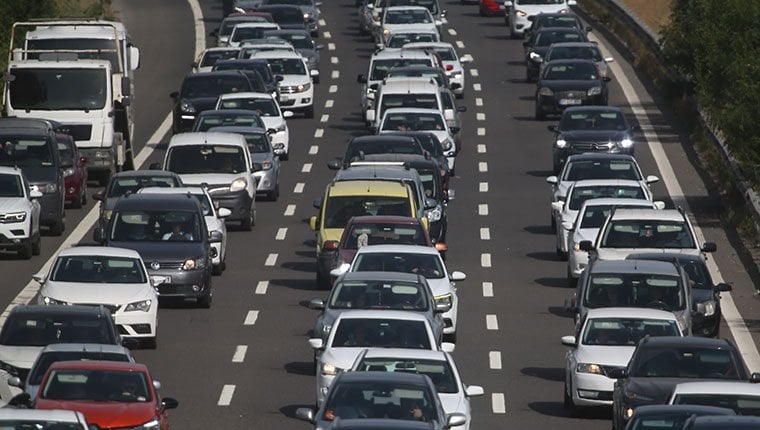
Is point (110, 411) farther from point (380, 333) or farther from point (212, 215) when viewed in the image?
point (212, 215)

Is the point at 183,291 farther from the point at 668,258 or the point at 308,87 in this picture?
the point at 308,87

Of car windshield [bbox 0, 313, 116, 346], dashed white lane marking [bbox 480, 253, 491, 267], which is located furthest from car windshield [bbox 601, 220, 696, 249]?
car windshield [bbox 0, 313, 116, 346]

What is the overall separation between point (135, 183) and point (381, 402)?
1967 centimetres

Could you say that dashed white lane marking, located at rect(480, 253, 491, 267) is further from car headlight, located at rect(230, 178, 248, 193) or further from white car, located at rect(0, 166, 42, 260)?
white car, located at rect(0, 166, 42, 260)

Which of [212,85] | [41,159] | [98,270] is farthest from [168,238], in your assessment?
[212,85]

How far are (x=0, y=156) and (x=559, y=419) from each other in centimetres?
1890

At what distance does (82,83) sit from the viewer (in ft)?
160

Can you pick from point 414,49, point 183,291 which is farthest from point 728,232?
point 414,49

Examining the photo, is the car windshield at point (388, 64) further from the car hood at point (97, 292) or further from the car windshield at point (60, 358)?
the car windshield at point (60, 358)

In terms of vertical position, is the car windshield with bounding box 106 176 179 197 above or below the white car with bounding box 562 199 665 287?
below

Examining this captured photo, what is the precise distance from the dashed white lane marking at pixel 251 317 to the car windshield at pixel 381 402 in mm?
12124

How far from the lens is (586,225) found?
3966 centimetres

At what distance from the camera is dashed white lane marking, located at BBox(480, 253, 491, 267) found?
41.2 meters

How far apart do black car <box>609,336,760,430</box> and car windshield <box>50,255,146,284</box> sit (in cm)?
825
